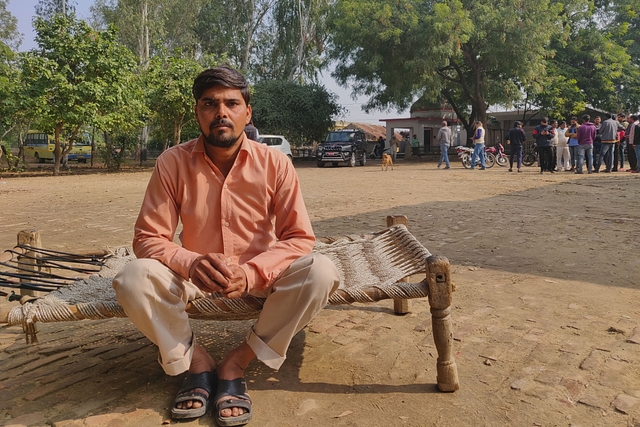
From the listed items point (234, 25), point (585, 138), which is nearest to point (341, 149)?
point (585, 138)

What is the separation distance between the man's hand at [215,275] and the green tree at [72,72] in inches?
722

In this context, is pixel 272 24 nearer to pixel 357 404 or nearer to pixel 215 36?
pixel 215 36

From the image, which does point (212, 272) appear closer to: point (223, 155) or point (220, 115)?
point (223, 155)

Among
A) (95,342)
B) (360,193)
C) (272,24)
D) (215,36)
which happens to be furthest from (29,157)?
(95,342)

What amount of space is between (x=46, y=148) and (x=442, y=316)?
109ft

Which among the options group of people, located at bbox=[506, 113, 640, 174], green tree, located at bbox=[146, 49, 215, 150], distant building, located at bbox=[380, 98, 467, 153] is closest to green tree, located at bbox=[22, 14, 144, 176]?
green tree, located at bbox=[146, 49, 215, 150]

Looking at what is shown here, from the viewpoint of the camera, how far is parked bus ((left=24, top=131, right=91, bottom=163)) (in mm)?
30781

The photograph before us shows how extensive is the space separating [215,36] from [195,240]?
37.1m

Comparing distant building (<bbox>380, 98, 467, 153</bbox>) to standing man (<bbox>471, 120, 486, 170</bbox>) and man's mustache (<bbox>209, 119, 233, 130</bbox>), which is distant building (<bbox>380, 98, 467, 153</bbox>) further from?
man's mustache (<bbox>209, 119, 233, 130</bbox>)

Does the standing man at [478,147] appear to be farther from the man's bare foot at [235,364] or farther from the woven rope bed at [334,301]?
the man's bare foot at [235,364]

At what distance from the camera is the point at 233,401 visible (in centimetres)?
224

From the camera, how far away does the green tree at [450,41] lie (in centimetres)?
2439

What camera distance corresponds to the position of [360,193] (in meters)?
11.9

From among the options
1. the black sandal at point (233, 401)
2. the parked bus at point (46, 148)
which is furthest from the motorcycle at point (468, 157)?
the parked bus at point (46, 148)
